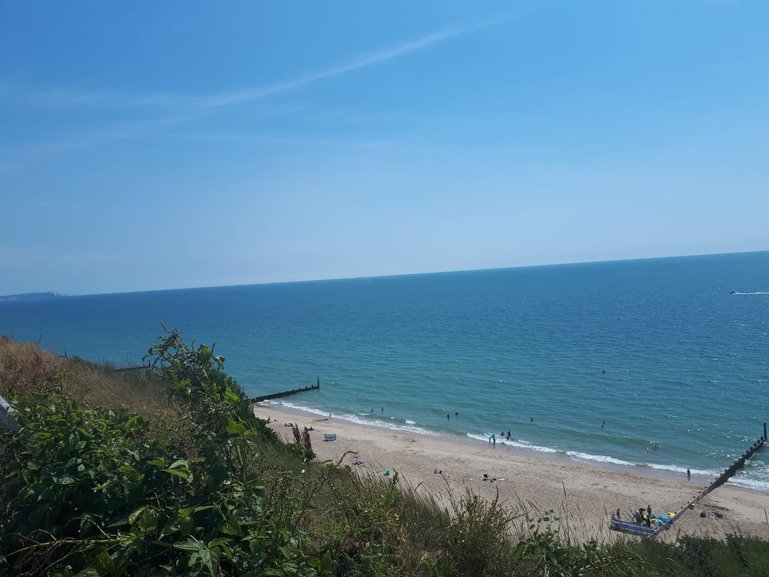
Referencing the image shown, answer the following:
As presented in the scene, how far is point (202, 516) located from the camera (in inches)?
110

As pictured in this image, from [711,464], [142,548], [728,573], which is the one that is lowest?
[711,464]

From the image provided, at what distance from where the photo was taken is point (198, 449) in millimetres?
3215

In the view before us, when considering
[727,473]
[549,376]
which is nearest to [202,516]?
[727,473]

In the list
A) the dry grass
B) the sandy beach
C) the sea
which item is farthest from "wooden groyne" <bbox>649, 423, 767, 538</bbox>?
the dry grass

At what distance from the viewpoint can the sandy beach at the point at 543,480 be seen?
18953 mm

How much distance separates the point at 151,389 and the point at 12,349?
12.7ft

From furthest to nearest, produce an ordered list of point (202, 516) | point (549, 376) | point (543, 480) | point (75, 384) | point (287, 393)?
point (549, 376)
point (287, 393)
point (543, 480)
point (75, 384)
point (202, 516)

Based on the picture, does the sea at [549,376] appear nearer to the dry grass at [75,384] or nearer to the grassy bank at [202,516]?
the grassy bank at [202,516]

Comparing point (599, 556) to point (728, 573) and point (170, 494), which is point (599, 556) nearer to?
point (728, 573)

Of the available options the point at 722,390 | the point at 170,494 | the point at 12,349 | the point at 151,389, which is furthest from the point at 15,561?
the point at 722,390

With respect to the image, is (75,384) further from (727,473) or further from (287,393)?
(287,393)

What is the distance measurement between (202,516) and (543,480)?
888 inches

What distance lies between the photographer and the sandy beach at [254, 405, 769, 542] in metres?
19.0

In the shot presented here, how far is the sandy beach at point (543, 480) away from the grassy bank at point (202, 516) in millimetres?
12549
